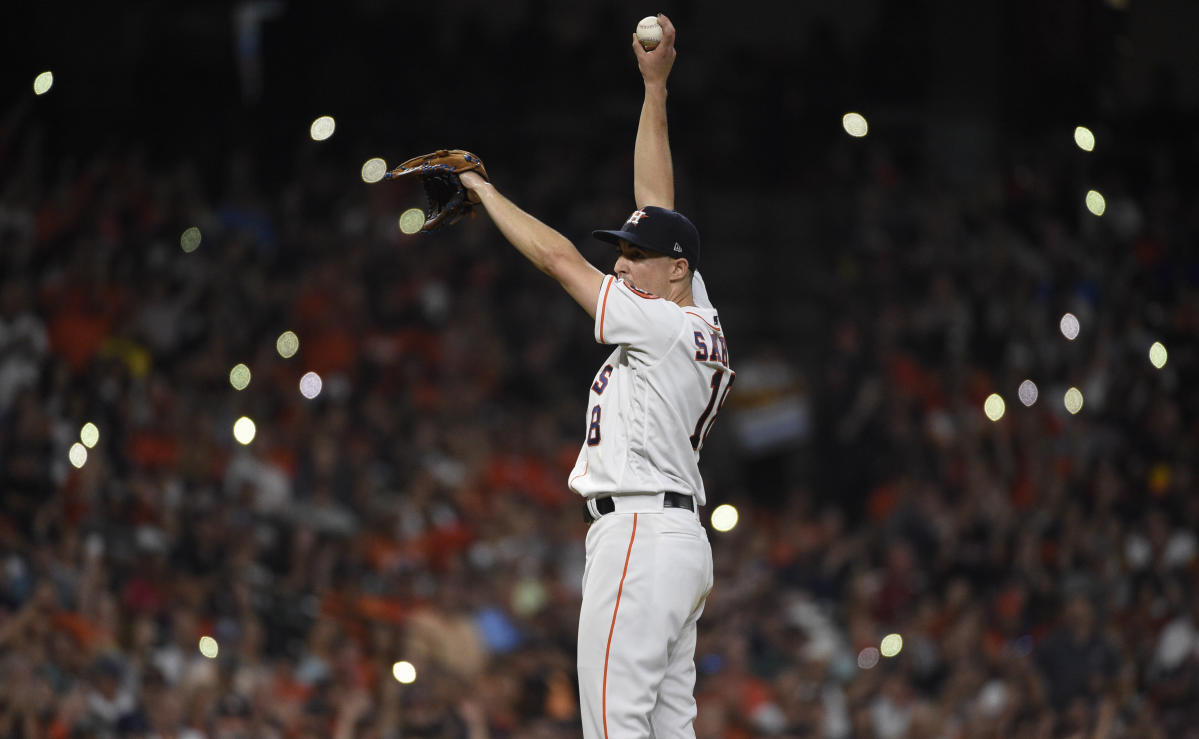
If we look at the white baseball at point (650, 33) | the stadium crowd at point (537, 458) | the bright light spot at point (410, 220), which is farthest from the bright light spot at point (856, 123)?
the bright light spot at point (410, 220)

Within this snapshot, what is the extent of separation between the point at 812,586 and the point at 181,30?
27.5 feet

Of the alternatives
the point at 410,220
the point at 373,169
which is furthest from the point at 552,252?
the point at 373,169

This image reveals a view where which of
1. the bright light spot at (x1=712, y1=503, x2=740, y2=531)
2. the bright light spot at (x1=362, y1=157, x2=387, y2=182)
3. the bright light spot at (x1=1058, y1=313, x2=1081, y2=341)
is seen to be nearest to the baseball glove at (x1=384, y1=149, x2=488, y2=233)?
the bright light spot at (x1=712, y1=503, x2=740, y2=531)

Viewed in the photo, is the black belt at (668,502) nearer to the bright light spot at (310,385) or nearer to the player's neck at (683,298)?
the player's neck at (683,298)

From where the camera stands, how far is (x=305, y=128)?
13.1m

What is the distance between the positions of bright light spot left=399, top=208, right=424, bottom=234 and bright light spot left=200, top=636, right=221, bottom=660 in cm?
534

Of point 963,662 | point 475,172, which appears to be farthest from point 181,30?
point 475,172

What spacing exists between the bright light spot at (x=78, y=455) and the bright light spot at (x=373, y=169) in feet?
14.2

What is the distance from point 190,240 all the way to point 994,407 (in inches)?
265

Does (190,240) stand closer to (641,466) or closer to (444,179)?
(444,179)

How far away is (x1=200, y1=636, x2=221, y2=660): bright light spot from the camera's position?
7.59 meters

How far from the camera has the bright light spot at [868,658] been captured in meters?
9.22

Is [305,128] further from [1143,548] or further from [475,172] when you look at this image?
[475,172]

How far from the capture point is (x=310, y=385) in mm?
10688
